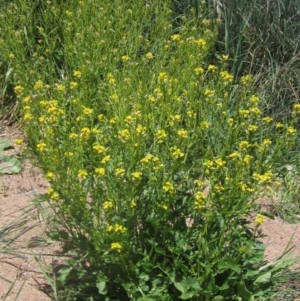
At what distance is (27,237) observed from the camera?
464 cm

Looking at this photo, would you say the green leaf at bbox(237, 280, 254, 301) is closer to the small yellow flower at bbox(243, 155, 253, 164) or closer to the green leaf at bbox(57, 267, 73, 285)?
the small yellow flower at bbox(243, 155, 253, 164)

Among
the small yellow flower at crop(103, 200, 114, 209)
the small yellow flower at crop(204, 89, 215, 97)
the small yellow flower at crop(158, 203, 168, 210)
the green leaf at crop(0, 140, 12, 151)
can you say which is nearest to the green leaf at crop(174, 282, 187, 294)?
the small yellow flower at crop(158, 203, 168, 210)

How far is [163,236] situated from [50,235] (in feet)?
1.93

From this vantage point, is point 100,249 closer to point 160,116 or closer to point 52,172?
point 52,172

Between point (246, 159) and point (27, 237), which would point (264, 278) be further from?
point (27, 237)

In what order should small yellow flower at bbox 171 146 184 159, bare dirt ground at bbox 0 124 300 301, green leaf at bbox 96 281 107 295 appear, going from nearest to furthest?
small yellow flower at bbox 171 146 184 159
green leaf at bbox 96 281 107 295
bare dirt ground at bbox 0 124 300 301

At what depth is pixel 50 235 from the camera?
4008 millimetres

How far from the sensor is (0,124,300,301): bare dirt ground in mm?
4293

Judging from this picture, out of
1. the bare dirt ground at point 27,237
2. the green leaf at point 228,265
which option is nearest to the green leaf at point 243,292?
the green leaf at point 228,265

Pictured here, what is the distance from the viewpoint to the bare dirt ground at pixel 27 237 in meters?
4.29

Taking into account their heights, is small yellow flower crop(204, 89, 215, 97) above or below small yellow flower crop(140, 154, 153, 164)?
above

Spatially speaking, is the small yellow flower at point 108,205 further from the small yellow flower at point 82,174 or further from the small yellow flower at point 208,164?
the small yellow flower at point 208,164

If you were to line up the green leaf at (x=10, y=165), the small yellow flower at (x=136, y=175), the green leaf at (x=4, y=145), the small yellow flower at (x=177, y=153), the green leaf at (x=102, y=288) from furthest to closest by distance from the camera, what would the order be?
the green leaf at (x=4, y=145), the green leaf at (x=10, y=165), the green leaf at (x=102, y=288), the small yellow flower at (x=177, y=153), the small yellow flower at (x=136, y=175)

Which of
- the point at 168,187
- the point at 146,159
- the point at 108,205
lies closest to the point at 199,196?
the point at 168,187
